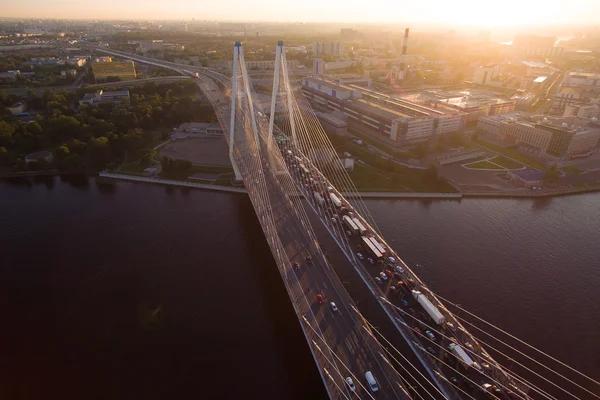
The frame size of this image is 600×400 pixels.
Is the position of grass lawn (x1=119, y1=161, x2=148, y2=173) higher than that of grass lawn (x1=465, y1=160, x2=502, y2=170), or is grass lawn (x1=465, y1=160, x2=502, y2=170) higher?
grass lawn (x1=465, y1=160, x2=502, y2=170)

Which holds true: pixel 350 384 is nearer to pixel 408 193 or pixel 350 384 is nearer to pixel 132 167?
pixel 408 193

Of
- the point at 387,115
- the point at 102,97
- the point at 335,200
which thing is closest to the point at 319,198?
the point at 335,200

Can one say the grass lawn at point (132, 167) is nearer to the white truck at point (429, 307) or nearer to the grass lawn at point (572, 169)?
the white truck at point (429, 307)

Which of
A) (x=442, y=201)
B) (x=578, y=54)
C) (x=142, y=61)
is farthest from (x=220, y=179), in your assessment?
(x=578, y=54)

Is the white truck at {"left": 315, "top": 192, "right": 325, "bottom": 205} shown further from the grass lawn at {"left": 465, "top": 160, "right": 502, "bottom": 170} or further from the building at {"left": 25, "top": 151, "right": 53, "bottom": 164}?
the building at {"left": 25, "top": 151, "right": 53, "bottom": 164}

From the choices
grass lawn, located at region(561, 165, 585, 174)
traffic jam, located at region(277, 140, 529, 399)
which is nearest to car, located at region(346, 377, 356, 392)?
traffic jam, located at region(277, 140, 529, 399)

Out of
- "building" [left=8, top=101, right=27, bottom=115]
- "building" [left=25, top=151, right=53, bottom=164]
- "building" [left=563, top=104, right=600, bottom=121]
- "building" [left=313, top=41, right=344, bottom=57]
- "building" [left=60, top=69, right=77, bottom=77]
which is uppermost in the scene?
"building" [left=313, top=41, right=344, bottom=57]
